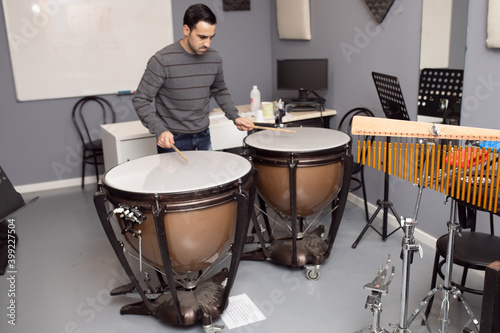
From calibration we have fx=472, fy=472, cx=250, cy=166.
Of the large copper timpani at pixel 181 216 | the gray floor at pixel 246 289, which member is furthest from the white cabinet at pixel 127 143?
the large copper timpani at pixel 181 216

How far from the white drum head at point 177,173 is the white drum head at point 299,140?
0.30 metres

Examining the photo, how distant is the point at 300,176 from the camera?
2541 mm

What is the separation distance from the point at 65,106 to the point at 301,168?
285 cm

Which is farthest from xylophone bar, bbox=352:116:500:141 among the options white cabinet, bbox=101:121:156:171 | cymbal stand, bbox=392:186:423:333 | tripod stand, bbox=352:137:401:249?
white cabinet, bbox=101:121:156:171

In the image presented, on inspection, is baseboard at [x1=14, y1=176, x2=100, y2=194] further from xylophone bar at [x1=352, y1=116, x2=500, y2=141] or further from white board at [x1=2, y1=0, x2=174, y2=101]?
xylophone bar at [x1=352, y1=116, x2=500, y2=141]

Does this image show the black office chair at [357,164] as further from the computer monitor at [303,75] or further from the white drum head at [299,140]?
the white drum head at [299,140]

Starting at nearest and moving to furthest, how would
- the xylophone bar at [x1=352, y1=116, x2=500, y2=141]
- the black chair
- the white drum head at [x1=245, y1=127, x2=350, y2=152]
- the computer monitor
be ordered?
the xylophone bar at [x1=352, y1=116, x2=500, y2=141] < the black chair < the white drum head at [x1=245, y1=127, x2=350, y2=152] < the computer monitor

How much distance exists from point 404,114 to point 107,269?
78.3 inches

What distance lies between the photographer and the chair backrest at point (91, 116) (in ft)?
14.7

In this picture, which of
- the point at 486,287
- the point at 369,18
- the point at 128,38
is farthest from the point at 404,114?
the point at 128,38

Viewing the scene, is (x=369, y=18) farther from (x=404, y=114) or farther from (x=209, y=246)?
(x=209, y=246)

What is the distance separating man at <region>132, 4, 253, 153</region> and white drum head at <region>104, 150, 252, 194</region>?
0.49ft

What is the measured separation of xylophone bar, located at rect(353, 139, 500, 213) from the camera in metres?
1.53

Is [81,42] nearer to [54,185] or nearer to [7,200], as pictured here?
[54,185]
